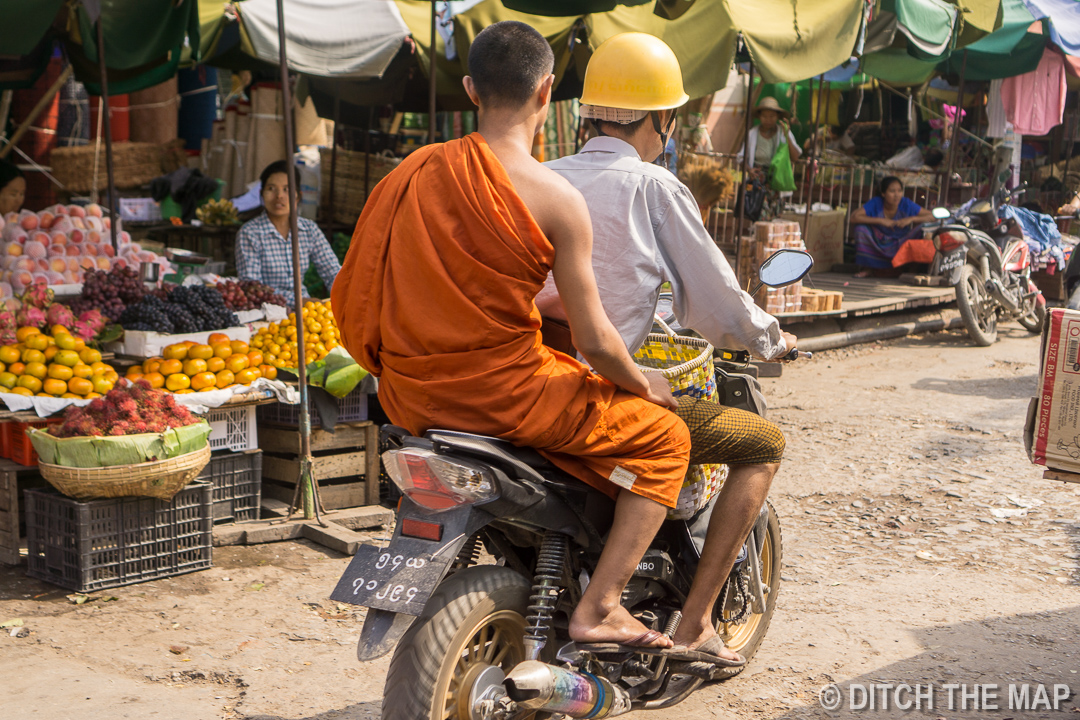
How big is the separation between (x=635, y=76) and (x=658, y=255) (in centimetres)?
50

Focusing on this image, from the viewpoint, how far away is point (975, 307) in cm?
1091

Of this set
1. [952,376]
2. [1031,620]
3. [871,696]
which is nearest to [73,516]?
[871,696]

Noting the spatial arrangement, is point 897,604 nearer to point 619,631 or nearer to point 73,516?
point 619,631

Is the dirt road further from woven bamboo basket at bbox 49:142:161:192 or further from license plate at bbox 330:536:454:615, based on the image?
woven bamboo basket at bbox 49:142:161:192

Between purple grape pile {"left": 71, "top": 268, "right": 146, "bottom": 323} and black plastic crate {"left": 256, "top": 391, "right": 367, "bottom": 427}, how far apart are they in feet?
3.27

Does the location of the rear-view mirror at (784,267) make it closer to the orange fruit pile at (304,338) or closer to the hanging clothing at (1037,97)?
the orange fruit pile at (304,338)

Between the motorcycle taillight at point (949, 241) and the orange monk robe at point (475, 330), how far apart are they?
922 centimetres

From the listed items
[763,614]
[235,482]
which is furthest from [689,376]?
[235,482]

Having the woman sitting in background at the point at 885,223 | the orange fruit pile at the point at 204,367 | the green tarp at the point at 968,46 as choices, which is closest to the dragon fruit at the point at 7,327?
the orange fruit pile at the point at 204,367

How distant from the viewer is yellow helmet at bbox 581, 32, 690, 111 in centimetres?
280

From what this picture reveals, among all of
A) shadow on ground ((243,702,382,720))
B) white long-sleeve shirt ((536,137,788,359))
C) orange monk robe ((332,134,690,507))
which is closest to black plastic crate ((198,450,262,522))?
shadow on ground ((243,702,382,720))

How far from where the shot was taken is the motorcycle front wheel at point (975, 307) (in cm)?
1070

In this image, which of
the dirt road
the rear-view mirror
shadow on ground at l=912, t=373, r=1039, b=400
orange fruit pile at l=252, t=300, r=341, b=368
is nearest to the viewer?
the rear-view mirror

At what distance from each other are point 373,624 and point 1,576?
295 cm
